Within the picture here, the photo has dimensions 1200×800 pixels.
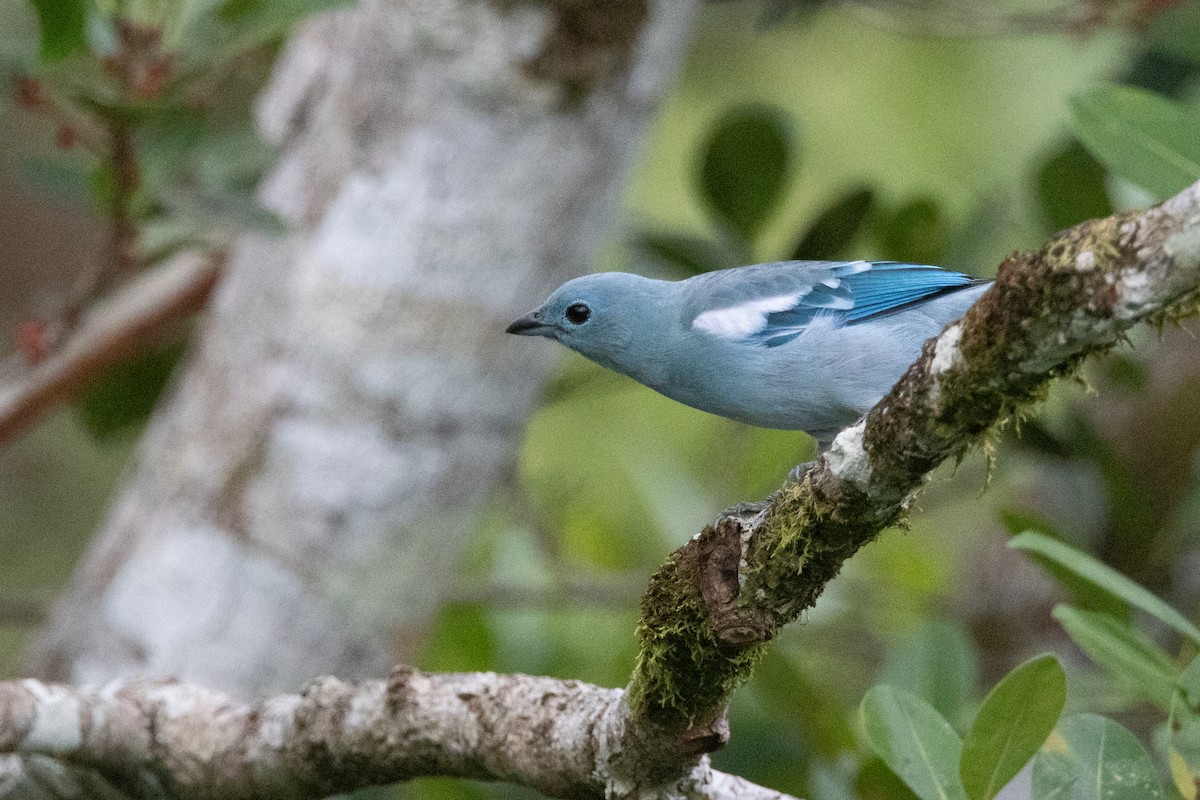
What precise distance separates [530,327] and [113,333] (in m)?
1.88

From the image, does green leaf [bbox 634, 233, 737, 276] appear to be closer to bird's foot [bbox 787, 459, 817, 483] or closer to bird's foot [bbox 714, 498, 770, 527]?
bird's foot [bbox 714, 498, 770, 527]

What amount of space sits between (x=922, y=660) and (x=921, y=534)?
11.7 feet

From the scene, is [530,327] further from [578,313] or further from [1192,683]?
[1192,683]

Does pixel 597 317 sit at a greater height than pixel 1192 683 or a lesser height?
greater

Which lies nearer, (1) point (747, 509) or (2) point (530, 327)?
(1) point (747, 509)

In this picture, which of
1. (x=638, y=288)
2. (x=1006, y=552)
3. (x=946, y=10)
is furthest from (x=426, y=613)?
(x=946, y=10)

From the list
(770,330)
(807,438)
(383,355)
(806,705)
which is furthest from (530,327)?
(807,438)

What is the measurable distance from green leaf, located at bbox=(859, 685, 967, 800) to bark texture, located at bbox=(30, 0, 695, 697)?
1954 mm

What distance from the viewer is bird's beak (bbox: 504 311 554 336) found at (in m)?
3.39

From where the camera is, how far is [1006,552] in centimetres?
512

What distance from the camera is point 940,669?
131 inches

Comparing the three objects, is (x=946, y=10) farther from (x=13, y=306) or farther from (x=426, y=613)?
(x=13, y=306)

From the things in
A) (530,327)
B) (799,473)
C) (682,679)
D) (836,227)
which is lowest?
(682,679)

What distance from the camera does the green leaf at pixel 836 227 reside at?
4.10 metres
